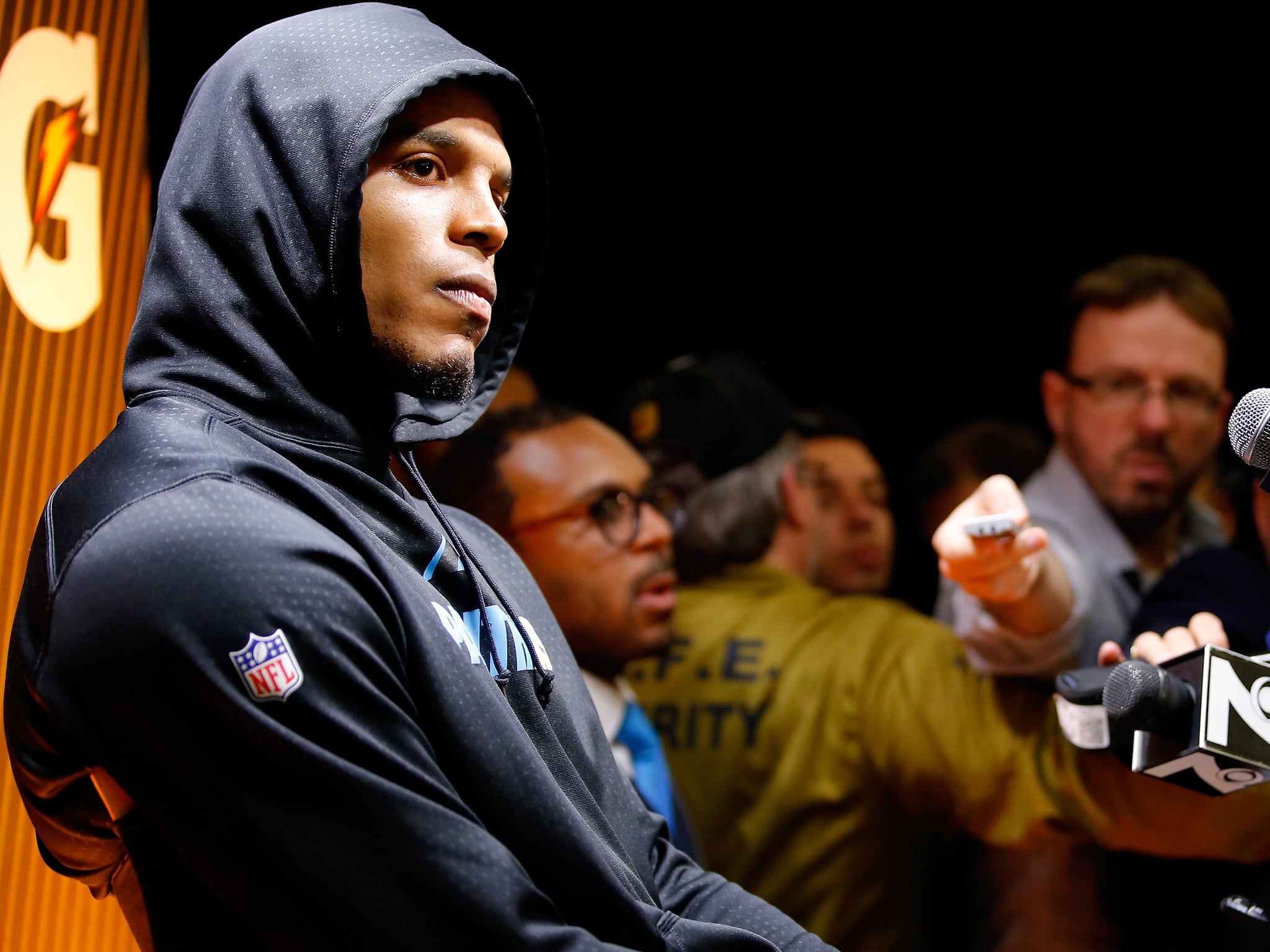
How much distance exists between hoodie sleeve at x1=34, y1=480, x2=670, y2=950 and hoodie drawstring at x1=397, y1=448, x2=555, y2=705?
27cm

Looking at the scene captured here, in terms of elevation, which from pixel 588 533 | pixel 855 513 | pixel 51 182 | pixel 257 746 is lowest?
pixel 855 513

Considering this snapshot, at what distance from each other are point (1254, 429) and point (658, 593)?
5.10ft

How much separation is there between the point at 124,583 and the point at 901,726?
1.95m

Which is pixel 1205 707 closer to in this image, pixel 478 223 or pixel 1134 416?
pixel 478 223

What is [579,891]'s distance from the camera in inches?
43.3

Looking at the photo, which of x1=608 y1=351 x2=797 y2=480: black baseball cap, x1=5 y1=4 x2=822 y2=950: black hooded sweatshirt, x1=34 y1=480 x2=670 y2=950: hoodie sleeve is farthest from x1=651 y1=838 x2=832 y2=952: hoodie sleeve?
x1=608 y1=351 x2=797 y2=480: black baseball cap

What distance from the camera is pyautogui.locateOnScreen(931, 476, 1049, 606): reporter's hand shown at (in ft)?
5.94

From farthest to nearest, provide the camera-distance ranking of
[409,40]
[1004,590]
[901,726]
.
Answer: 1. [901,726]
2. [1004,590]
3. [409,40]

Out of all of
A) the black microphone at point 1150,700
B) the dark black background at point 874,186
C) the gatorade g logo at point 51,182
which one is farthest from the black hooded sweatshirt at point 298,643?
the dark black background at point 874,186

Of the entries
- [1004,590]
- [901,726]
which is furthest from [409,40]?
[901,726]

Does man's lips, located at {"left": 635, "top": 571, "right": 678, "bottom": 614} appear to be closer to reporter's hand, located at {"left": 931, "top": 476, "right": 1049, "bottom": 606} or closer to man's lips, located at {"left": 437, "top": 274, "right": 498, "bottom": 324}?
reporter's hand, located at {"left": 931, "top": 476, "right": 1049, "bottom": 606}

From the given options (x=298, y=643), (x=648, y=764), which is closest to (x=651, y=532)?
(x=648, y=764)

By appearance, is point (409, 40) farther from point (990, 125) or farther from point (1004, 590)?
point (990, 125)

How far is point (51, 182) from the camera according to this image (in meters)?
1.74
